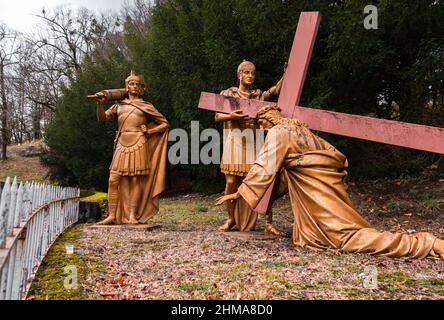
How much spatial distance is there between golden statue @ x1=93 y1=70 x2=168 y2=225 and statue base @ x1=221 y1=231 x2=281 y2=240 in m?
1.70

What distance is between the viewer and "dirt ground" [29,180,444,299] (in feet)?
11.9

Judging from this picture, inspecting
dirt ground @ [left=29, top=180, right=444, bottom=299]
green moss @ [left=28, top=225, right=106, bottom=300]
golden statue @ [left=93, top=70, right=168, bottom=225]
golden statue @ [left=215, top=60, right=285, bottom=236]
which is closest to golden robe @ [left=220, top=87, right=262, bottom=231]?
golden statue @ [left=215, top=60, right=285, bottom=236]

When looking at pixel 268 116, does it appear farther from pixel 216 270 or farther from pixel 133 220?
pixel 133 220

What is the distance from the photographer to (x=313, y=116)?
6.04m

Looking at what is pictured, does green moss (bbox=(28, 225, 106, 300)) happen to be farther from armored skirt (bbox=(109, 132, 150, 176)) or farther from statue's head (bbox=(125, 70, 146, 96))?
statue's head (bbox=(125, 70, 146, 96))

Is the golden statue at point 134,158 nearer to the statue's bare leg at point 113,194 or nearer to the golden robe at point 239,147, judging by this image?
the statue's bare leg at point 113,194

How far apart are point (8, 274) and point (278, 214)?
8.78 metres

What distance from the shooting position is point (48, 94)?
29.0 m

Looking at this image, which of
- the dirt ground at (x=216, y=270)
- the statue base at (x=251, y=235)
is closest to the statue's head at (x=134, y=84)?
the dirt ground at (x=216, y=270)

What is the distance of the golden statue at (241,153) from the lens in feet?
22.8

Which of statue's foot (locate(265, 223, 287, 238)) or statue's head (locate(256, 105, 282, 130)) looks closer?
statue's head (locate(256, 105, 282, 130))

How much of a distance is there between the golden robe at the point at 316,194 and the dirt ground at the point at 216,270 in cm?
19

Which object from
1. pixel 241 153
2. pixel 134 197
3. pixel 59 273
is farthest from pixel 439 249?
pixel 134 197

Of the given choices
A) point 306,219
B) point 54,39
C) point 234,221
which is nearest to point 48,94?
point 54,39
